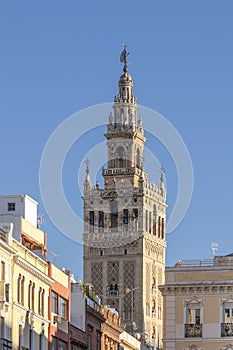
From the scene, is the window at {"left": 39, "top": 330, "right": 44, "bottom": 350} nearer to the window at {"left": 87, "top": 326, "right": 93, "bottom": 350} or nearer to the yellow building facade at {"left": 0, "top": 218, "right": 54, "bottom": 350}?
the yellow building facade at {"left": 0, "top": 218, "right": 54, "bottom": 350}

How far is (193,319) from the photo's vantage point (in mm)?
→ 124062

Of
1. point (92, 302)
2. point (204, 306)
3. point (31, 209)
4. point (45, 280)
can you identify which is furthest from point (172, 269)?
point (45, 280)

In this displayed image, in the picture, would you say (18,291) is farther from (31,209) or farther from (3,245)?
(31,209)

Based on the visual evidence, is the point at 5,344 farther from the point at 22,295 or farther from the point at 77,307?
the point at 77,307

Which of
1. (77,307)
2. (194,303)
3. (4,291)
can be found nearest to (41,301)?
(4,291)

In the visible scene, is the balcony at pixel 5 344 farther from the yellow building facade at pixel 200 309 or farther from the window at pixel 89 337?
the yellow building facade at pixel 200 309

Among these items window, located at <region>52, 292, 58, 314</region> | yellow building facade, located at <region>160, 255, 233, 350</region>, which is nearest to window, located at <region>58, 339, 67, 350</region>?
window, located at <region>52, 292, 58, 314</region>

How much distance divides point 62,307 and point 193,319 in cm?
2238

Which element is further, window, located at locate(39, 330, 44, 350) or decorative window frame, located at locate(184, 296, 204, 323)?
decorative window frame, located at locate(184, 296, 204, 323)

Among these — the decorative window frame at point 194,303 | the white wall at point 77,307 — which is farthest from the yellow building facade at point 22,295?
the decorative window frame at point 194,303

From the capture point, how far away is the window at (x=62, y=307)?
103 meters

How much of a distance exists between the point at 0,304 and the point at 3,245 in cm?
322

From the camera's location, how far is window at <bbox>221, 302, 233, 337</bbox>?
12344cm

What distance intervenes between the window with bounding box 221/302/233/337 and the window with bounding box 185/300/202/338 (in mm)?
1845
